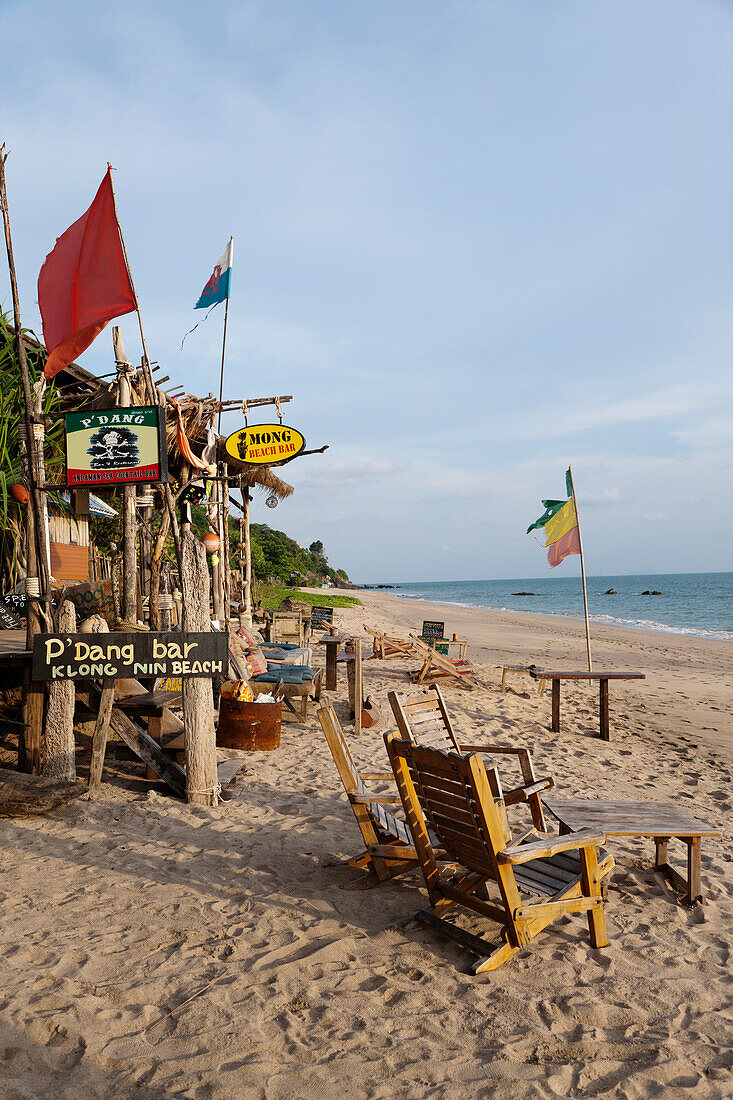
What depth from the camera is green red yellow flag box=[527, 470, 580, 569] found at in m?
10.8

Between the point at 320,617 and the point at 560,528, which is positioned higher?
the point at 560,528

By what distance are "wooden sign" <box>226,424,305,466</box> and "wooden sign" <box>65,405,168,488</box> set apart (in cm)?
448

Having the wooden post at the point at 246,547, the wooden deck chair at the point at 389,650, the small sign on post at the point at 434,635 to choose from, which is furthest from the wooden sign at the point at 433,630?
the wooden post at the point at 246,547

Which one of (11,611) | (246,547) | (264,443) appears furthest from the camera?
(246,547)

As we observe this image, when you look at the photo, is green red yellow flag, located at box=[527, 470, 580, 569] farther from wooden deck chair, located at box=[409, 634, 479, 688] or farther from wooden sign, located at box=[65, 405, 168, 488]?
wooden sign, located at box=[65, 405, 168, 488]

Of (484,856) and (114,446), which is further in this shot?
(114,446)

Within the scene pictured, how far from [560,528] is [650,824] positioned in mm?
7376

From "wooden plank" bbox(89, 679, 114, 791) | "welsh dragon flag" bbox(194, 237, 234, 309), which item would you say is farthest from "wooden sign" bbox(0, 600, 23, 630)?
"welsh dragon flag" bbox(194, 237, 234, 309)

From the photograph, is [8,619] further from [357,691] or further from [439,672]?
[439,672]

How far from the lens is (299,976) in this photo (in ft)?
10.4

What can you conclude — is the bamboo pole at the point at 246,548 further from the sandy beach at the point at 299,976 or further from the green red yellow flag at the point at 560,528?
the sandy beach at the point at 299,976

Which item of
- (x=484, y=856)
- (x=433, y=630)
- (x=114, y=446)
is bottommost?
(x=484, y=856)

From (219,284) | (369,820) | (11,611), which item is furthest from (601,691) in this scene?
(219,284)

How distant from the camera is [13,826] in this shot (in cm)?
504
